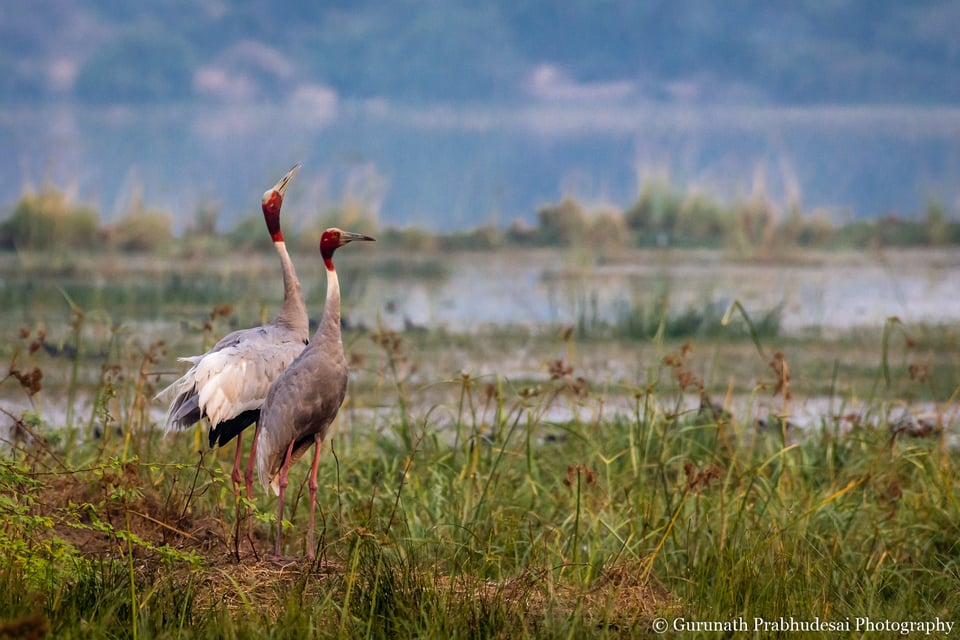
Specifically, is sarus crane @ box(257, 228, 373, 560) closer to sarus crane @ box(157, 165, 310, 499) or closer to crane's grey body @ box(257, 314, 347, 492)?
crane's grey body @ box(257, 314, 347, 492)

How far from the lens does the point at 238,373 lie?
12.2 ft

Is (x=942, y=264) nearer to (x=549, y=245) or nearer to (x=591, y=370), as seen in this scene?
(x=549, y=245)

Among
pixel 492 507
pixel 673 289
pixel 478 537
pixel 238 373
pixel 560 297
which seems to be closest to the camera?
pixel 238 373

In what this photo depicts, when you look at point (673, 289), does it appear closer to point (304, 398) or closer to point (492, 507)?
point (492, 507)

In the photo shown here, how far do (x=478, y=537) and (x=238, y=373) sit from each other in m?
1.06

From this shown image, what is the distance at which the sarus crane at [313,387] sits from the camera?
3.43 m

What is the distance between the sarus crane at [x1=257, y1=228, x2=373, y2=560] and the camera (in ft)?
11.3

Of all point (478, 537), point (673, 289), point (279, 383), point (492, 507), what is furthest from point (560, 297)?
point (279, 383)

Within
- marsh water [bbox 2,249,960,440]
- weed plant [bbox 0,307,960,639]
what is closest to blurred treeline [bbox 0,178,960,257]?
marsh water [bbox 2,249,960,440]

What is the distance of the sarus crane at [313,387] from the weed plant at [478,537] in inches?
8.4

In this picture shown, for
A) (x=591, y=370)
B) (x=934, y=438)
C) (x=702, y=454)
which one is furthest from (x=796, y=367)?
(x=702, y=454)

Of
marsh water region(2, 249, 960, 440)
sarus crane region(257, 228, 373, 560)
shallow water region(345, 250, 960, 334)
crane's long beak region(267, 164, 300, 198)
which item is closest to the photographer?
sarus crane region(257, 228, 373, 560)

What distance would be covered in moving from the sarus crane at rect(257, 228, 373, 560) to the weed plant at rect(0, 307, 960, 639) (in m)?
0.21

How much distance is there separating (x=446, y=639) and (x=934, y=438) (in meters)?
3.72
